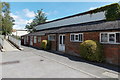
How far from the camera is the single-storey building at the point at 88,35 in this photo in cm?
814

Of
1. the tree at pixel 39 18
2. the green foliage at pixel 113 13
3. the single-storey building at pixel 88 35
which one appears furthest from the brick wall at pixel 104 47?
the tree at pixel 39 18

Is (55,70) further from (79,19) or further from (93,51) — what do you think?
(79,19)

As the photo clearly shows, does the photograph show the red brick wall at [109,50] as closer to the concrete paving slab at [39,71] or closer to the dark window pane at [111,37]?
the dark window pane at [111,37]

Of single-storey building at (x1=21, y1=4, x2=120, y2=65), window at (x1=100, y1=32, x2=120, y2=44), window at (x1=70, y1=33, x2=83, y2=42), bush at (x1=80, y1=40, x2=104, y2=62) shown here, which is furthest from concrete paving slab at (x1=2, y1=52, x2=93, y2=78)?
window at (x1=70, y1=33, x2=83, y2=42)

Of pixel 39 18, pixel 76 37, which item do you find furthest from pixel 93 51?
pixel 39 18

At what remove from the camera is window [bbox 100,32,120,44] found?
8.03 meters

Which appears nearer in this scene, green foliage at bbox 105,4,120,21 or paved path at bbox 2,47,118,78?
paved path at bbox 2,47,118,78

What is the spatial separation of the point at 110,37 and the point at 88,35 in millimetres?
2277

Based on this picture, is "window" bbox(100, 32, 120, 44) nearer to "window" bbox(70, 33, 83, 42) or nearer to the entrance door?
"window" bbox(70, 33, 83, 42)

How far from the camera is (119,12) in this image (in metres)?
10.1

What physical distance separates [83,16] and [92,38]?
6219 mm

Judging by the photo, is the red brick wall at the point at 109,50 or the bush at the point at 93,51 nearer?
the red brick wall at the point at 109,50

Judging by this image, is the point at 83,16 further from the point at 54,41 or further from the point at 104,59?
the point at 104,59

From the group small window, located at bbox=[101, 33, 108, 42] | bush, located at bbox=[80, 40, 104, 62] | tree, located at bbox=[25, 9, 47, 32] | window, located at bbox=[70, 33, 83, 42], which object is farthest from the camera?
tree, located at bbox=[25, 9, 47, 32]
